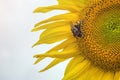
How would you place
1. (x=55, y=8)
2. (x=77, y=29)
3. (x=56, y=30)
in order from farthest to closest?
1. (x=56, y=30)
2. (x=55, y=8)
3. (x=77, y=29)

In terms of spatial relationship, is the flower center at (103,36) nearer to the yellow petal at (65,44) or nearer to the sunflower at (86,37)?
the sunflower at (86,37)

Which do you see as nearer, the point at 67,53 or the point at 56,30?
the point at 67,53

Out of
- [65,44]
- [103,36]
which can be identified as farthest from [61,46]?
[103,36]

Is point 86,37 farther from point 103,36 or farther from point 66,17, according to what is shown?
point 66,17

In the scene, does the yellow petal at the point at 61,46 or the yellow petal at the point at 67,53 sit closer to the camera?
the yellow petal at the point at 67,53

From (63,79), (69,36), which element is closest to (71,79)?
(63,79)

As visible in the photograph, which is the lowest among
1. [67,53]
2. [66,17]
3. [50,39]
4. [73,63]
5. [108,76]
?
[108,76]

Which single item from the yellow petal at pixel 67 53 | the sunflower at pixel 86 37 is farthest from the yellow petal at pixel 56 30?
the yellow petal at pixel 67 53

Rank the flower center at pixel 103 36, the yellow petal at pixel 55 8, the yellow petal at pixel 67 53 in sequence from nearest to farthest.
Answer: the yellow petal at pixel 67 53, the flower center at pixel 103 36, the yellow petal at pixel 55 8

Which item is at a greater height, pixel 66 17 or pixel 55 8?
pixel 55 8
